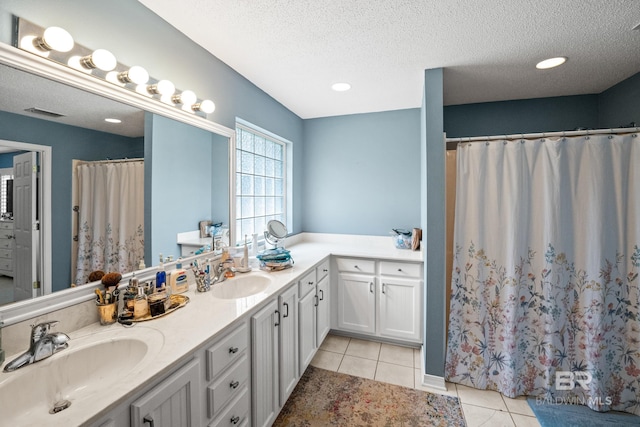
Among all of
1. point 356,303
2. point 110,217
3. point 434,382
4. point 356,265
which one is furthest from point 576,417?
point 110,217

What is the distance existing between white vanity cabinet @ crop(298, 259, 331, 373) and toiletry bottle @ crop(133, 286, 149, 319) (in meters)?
0.96

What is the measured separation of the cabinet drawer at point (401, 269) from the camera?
7.73 feet

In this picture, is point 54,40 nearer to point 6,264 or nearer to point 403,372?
point 6,264

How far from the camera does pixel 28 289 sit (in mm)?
997

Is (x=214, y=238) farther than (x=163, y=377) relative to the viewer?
Yes

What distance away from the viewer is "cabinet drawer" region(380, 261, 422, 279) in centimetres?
236

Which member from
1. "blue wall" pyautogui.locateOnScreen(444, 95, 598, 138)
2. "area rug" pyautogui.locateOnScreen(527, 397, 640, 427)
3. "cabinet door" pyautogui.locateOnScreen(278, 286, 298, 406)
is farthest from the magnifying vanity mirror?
"area rug" pyautogui.locateOnScreen(527, 397, 640, 427)

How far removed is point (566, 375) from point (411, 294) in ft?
3.63

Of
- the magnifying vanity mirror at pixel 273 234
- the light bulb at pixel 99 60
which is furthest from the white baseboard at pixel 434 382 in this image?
the light bulb at pixel 99 60

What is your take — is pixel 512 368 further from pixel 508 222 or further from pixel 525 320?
pixel 508 222

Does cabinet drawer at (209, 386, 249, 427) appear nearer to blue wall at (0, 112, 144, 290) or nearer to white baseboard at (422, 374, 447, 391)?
blue wall at (0, 112, 144, 290)

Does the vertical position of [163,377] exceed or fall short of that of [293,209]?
it falls short

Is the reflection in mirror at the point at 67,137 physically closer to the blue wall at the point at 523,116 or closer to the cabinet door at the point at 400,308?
the cabinet door at the point at 400,308

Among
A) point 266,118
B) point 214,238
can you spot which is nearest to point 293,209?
point 266,118
